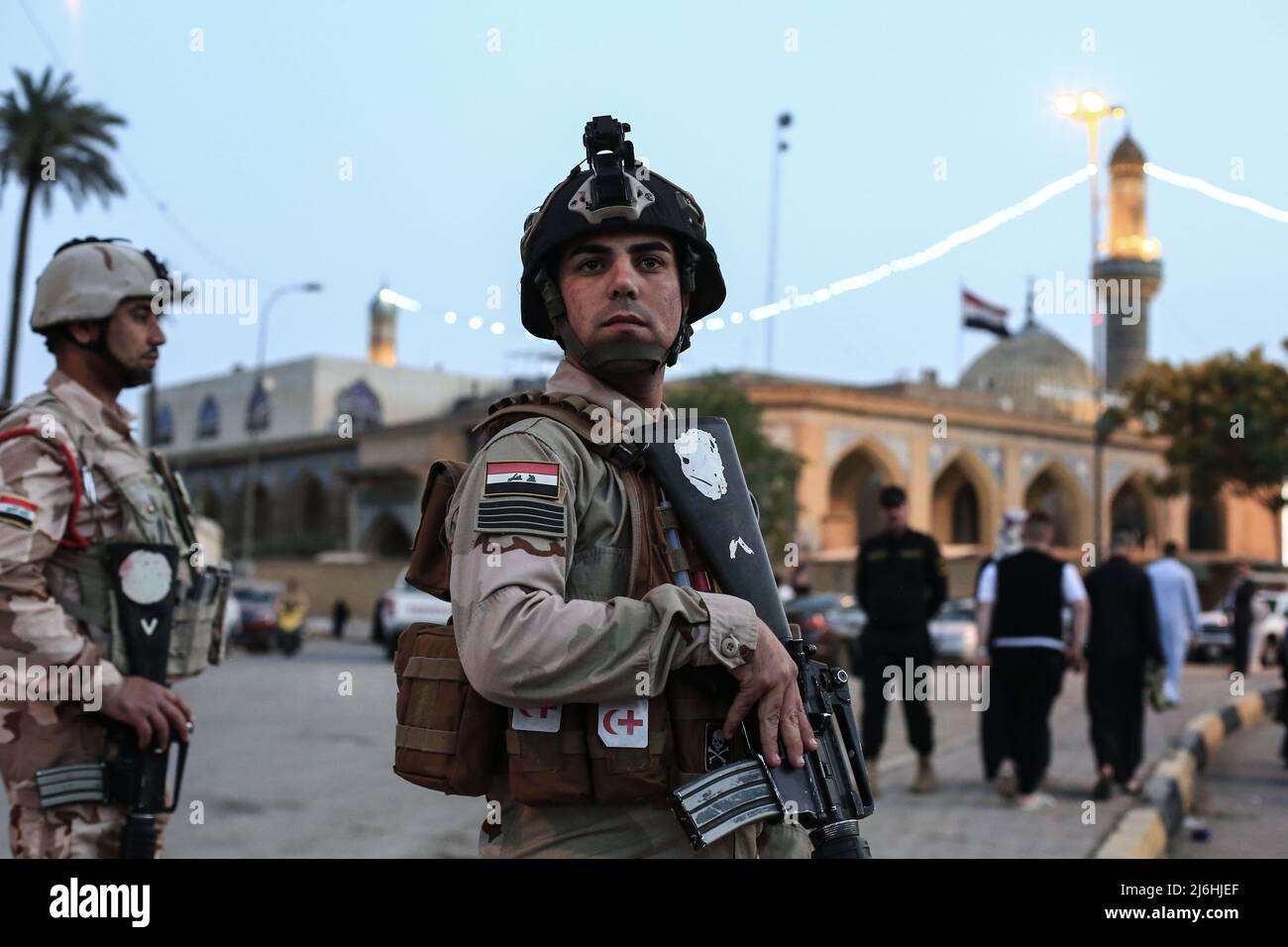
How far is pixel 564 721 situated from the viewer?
2.38 metres

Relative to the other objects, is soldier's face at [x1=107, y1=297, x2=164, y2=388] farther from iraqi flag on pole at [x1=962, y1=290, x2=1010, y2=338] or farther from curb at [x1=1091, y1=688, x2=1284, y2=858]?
iraqi flag on pole at [x1=962, y1=290, x2=1010, y2=338]

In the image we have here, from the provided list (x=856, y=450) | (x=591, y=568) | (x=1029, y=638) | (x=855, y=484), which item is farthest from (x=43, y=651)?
(x=855, y=484)

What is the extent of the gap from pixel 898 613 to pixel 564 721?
713cm

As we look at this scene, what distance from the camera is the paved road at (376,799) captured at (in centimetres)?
720

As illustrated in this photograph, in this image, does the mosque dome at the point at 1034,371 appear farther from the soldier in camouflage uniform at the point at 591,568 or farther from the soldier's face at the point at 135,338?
the soldier in camouflage uniform at the point at 591,568

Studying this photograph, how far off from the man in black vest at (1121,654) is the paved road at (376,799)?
1.27 feet

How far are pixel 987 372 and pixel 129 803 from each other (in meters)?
69.4

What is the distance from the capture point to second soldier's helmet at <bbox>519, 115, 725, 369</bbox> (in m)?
2.58

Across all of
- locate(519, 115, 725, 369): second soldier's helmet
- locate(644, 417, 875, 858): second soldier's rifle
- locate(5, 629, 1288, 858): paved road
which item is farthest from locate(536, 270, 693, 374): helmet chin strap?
locate(5, 629, 1288, 858): paved road

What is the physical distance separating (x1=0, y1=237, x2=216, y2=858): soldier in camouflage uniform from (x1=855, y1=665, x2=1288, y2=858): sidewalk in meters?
3.96

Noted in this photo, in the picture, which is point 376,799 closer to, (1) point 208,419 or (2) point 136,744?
(2) point 136,744

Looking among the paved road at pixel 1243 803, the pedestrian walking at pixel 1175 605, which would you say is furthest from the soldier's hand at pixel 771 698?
the pedestrian walking at pixel 1175 605

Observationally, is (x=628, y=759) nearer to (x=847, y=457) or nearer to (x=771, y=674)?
(x=771, y=674)
